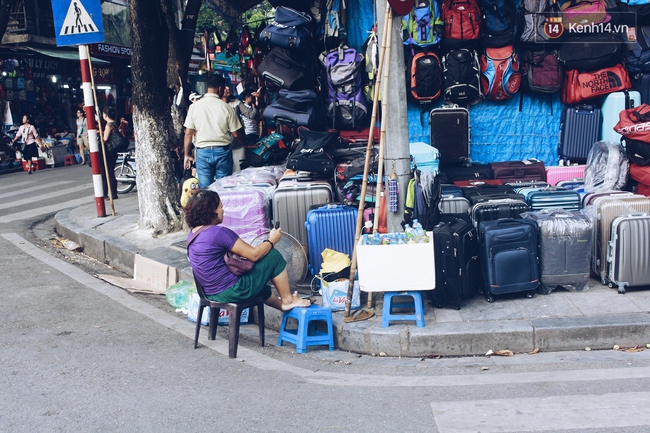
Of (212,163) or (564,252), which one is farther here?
(212,163)

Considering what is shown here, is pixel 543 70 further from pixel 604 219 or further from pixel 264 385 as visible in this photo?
pixel 264 385

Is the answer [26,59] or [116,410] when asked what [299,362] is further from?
[26,59]

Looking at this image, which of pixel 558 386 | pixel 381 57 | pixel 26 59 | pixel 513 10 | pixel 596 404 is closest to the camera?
pixel 596 404

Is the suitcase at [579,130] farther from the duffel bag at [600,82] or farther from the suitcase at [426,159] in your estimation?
the suitcase at [426,159]

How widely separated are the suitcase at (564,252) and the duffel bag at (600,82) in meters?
3.35

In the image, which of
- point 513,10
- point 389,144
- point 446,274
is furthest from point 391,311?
point 513,10

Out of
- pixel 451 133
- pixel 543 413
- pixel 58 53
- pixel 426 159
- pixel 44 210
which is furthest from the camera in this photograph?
pixel 58 53

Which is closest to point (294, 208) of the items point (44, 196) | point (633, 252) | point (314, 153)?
point (314, 153)

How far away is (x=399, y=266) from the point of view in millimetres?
5555

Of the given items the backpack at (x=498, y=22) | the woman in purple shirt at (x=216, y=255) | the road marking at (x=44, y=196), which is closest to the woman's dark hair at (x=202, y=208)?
the woman in purple shirt at (x=216, y=255)

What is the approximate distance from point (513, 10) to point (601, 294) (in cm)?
432

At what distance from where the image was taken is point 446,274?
19.5 ft

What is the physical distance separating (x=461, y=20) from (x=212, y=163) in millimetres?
3622

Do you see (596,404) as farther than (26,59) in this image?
No
